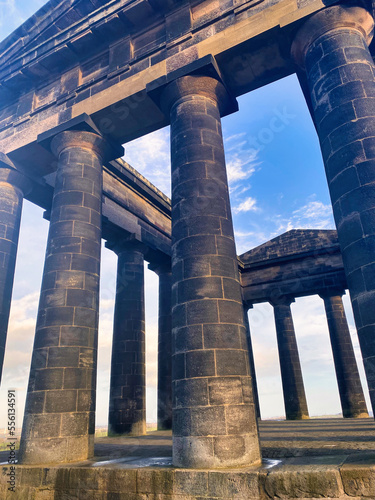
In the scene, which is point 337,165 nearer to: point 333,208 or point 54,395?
point 333,208

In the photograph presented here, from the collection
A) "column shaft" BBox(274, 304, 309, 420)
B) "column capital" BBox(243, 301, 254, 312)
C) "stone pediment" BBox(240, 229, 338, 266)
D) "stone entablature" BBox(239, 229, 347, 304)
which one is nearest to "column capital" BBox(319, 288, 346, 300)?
"stone entablature" BBox(239, 229, 347, 304)

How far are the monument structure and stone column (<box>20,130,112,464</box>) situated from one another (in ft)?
0.12

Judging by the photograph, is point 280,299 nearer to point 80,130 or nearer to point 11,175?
point 80,130

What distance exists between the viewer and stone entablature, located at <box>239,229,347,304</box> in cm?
2317

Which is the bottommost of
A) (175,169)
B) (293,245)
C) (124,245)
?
(175,169)

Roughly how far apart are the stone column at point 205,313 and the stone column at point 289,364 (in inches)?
724

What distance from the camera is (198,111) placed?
9.52 metres

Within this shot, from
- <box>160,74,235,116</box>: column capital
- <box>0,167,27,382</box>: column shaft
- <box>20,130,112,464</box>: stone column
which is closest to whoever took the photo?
<box>20,130,112,464</box>: stone column

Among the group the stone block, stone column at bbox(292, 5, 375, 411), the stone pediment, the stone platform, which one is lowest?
the stone platform

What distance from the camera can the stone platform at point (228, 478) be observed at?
4900 mm

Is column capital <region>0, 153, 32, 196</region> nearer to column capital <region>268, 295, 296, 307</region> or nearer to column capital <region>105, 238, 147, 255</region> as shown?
column capital <region>105, 238, 147, 255</region>

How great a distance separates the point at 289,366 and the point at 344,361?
3.71 meters

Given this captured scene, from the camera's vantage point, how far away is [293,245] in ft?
81.5

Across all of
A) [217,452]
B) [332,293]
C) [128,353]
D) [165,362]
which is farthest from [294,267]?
[217,452]
